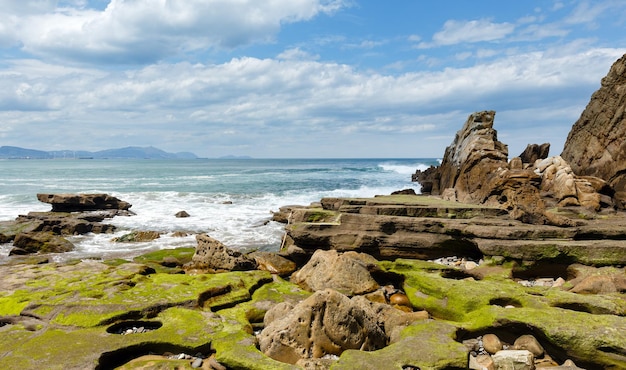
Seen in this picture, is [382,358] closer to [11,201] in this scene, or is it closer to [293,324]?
[293,324]

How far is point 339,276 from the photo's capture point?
12055mm

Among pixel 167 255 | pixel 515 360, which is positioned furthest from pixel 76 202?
pixel 515 360

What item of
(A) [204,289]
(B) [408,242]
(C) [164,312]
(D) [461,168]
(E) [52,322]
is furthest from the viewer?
(D) [461,168]

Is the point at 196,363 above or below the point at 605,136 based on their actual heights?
below

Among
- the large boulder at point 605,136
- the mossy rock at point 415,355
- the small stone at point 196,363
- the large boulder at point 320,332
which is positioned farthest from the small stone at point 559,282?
the large boulder at point 605,136

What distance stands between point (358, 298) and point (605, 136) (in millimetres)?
25416

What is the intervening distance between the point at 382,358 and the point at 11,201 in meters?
51.7

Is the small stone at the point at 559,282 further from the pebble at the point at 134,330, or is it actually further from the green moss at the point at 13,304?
the green moss at the point at 13,304

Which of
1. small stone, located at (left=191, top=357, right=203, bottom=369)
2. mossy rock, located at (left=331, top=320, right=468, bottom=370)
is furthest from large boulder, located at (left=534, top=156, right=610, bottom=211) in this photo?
small stone, located at (left=191, top=357, right=203, bottom=369)

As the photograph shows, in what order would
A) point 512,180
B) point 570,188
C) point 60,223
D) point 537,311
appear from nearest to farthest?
point 537,311 → point 570,188 → point 512,180 → point 60,223

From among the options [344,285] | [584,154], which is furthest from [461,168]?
[344,285]

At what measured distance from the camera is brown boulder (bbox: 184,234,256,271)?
49.1ft

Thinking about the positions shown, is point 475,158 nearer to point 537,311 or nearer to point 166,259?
point 537,311

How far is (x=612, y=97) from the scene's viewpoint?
87.4ft
